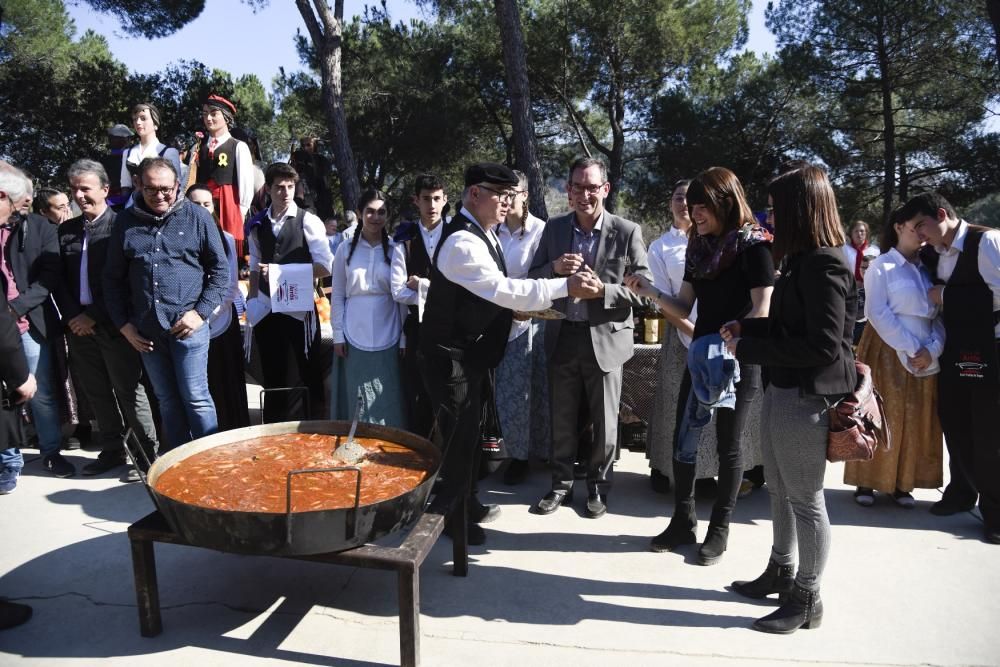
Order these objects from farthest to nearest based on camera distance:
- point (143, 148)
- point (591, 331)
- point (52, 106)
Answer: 1. point (52, 106)
2. point (143, 148)
3. point (591, 331)

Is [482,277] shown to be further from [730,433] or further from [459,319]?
[730,433]

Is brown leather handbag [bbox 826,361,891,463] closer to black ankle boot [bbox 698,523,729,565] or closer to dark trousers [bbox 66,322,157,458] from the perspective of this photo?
black ankle boot [bbox 698,523,729,565]

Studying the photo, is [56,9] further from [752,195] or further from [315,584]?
[315,584]

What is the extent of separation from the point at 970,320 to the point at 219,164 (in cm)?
520

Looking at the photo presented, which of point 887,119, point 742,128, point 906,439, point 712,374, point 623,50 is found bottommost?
point 906,439

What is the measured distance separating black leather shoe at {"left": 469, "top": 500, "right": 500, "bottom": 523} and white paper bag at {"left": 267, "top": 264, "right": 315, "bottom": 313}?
5.76 feet

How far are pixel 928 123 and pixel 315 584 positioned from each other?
17.5 meters

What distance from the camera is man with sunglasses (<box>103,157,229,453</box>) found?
3961mm

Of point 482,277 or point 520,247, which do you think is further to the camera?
point 520,247

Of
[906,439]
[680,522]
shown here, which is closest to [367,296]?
[680,522]

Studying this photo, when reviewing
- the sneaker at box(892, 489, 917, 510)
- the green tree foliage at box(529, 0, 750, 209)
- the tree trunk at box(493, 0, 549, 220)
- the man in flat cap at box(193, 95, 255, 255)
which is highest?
the green tree foliage at box(529, 0, 750, 209)

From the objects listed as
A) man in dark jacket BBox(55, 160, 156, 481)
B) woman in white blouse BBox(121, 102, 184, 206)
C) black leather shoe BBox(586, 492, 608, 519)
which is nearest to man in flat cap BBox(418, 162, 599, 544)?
black leather shoe BBox(586, 492, 608, 519)

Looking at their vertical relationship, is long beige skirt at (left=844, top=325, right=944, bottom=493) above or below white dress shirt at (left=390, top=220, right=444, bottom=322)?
below

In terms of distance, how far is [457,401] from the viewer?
325cm
